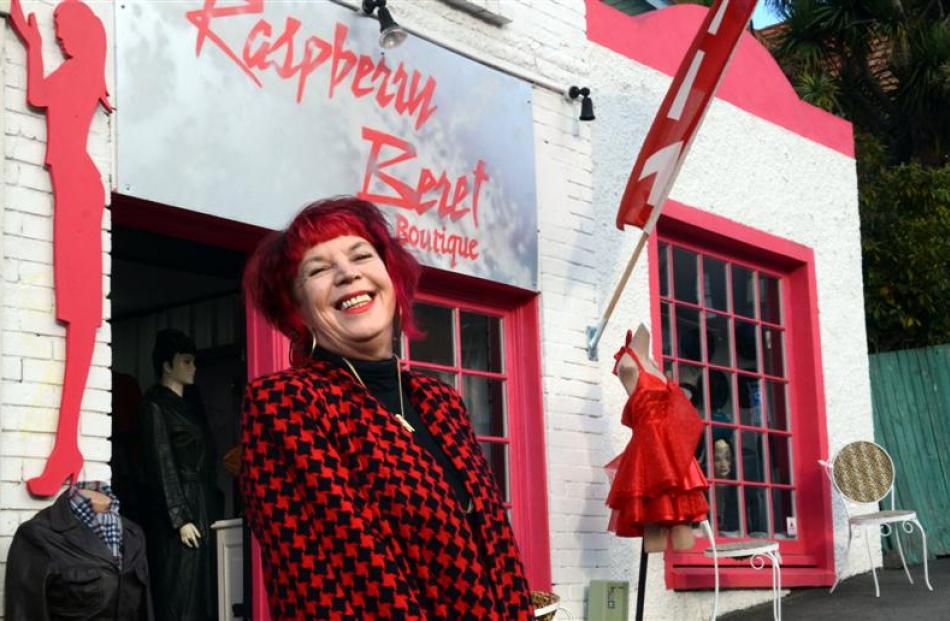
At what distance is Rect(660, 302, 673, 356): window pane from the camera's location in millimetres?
9195

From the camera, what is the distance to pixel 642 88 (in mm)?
9219

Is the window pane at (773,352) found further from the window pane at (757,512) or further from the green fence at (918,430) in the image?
the green fence at (918,430)

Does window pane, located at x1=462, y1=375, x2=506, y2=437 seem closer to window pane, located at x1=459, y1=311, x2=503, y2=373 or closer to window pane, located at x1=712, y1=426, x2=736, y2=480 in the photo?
window pane, located at x1=459, y1=311, x2=503, y2=373

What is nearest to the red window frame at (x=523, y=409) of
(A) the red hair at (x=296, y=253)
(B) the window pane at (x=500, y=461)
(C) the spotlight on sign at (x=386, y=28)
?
(B) the window pane at (x=500, y=461)

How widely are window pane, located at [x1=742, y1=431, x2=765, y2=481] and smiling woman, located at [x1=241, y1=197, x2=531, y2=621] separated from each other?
6.81m

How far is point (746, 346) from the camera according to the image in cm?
1001

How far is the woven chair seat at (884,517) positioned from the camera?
9578mm

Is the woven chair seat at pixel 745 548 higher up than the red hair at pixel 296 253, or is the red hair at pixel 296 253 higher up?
the red hair at pixel 296 253

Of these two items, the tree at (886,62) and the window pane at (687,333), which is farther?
the tree at (886,62)

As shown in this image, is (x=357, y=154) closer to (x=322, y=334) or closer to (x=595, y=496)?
(x=595, y=496)

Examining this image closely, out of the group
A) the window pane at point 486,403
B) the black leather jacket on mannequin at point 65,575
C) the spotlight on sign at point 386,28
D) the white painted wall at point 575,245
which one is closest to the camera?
the black leather jacket on mannequin at point 65,575

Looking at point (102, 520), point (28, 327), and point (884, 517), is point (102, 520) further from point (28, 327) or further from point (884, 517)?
point (884, 517)

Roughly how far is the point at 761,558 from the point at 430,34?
3.78 m

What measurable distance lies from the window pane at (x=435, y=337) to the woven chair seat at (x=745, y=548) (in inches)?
75.9
